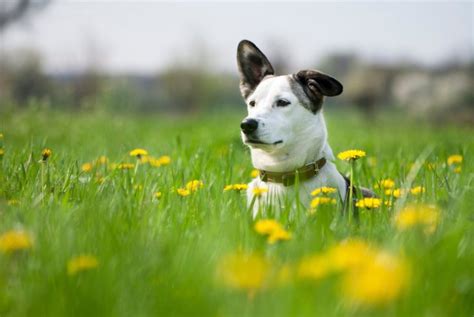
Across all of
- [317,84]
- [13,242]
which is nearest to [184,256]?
[13,242]

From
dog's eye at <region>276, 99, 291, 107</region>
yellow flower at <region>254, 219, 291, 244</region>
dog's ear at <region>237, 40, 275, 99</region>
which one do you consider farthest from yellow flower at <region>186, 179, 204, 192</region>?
yellow flower at <region>254, 219, 291, 244</region>

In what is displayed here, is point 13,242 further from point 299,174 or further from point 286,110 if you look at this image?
point 286,110

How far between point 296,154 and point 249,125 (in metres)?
0.40

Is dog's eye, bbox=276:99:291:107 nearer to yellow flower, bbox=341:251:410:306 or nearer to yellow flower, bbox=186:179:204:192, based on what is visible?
yellow flower, bbox=186:179:204:192

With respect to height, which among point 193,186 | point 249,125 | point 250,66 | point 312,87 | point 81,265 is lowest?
point 193,186

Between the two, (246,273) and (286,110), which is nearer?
(246,273)

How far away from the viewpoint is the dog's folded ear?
332 cm

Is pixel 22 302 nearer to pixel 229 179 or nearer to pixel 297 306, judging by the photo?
pixel 297 306

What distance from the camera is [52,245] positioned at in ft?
6.15

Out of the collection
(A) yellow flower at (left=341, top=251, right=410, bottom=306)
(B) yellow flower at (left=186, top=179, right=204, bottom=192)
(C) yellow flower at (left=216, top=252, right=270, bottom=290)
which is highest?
(A) yellow flower at (left=341, top=251, right=410, bottom=306)

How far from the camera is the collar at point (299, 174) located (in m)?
3.18

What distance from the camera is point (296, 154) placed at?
3285mm

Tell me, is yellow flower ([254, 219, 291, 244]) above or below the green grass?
above

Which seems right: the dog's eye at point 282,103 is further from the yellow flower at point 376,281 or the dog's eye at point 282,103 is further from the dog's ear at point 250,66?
the yellow flower at point 376,281
